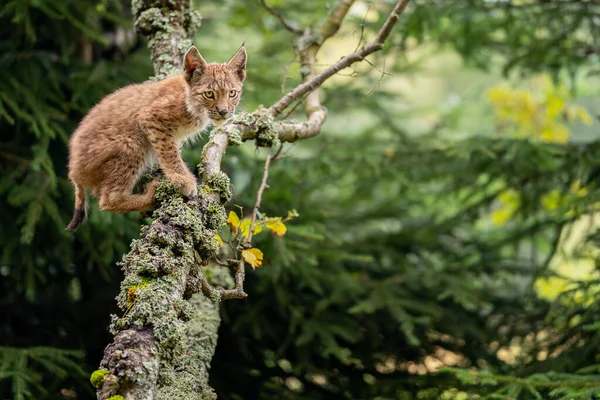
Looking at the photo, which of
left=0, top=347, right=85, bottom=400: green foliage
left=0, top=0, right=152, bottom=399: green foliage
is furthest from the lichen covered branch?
left=0, top=347, right=85, bottom=400: green foliage

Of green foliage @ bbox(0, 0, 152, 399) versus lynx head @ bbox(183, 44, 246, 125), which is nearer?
lynx head @ bbox(183, 44, 246, 125)

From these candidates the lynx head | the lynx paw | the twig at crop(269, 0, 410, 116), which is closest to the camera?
the lynx paw

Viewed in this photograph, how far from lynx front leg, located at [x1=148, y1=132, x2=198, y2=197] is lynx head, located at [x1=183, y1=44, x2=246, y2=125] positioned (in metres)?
0.23

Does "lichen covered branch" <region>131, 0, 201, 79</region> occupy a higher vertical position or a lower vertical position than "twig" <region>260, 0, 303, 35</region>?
lower

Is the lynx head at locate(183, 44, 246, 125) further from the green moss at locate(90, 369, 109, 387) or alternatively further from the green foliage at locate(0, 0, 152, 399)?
the green moss at locate(90, 369, 109, 387)

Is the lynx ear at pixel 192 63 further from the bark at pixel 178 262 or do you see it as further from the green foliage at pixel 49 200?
the green foliage at pixel 49 200

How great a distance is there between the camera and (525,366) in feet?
20.2

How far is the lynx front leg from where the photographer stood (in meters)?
3.64

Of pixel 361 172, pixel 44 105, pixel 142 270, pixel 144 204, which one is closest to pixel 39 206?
pixel 44 105

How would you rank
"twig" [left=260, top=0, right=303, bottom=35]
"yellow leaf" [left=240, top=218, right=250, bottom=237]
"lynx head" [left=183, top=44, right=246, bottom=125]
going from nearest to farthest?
"yellow leaf" [left=240, top=218, right=250, bottom=237]
"lynx head" [left=183, top=44, right=246, bottom=125]
"twig" [left=260, top=0, right=303, bottom=35]

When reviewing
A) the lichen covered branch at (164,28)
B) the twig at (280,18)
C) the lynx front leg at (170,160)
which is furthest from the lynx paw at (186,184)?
the twig at (280,18)

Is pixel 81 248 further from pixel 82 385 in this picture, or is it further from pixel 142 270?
pixel 142 270

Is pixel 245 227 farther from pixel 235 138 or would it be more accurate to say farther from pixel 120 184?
pixel 120 184

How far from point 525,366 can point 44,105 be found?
14.7 ft
